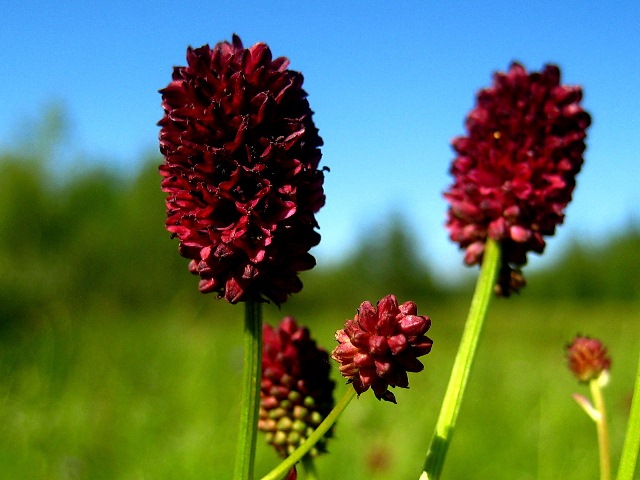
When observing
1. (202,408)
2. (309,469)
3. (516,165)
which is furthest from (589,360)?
(202,408)

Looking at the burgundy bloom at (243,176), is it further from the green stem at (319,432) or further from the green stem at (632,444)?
the green stem at (632,444)

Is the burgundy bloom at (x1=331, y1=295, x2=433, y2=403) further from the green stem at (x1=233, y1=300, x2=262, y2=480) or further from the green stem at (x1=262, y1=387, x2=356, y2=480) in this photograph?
the green stem at (x1=233, y1=300, x2=262, y2=480)

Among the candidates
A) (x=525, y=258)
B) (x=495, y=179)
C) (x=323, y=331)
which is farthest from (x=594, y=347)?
(x=323, y=331)

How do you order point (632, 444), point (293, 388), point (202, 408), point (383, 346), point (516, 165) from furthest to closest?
point (202, 408)
point (516, 165)
point (293, 388)
point (632, 444)
point (383, 346)

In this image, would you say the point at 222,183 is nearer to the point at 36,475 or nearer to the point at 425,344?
the point at 425,344

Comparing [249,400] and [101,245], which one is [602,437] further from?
[101,245]
